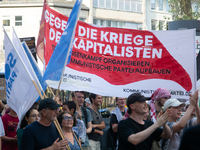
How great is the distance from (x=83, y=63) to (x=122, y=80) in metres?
0.79

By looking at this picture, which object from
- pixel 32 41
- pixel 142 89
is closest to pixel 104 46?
pixel 142 89

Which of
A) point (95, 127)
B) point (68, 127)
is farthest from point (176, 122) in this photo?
point (95, 127)

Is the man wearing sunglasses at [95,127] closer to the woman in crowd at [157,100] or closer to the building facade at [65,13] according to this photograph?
the woman in crowd at [157,100]

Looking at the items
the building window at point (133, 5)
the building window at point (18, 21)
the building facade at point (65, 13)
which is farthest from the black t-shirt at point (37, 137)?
the building window at point (133, 5)

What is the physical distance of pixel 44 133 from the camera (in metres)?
4.41

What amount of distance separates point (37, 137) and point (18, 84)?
139 centimetres

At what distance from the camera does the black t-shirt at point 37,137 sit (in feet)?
14.0

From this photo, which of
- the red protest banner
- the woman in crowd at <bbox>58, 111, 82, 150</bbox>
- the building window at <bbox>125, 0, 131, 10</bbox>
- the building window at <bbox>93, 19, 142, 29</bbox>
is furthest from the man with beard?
the building window at <bbox>125, 0, 131, 10</bbox>

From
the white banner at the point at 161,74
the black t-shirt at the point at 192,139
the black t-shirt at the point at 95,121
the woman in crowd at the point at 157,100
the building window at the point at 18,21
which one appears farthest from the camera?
the building window at the point at 18,21

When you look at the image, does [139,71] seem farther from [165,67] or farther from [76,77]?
[76,77]

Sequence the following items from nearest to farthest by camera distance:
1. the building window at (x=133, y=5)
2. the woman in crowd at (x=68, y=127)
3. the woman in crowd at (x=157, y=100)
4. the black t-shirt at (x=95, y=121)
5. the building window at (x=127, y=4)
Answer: the woman in crowd at (x=68, y=127)
the woman in crowd at (x=157, y=100)
the black t-shirt at (x=95, y=121)
the building window at (x=127, y=4)
the building window at (x=133, y=5)

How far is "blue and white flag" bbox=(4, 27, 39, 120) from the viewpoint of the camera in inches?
204

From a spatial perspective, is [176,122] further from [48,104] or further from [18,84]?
[18,84]

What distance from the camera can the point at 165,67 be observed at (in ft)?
21.0
